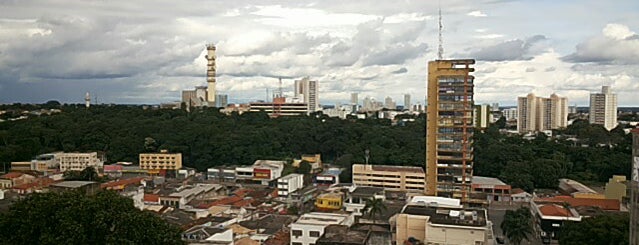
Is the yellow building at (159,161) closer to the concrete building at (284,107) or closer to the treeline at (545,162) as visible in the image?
the treeline at (545,162)

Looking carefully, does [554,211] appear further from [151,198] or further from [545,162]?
[151,198]

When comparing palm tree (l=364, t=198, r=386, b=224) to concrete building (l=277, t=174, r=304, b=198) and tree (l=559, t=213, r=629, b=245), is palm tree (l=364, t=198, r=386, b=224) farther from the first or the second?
concrete building (l=277, t=174, r=304, b=198)

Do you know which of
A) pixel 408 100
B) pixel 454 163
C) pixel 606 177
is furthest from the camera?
pixel 408 100

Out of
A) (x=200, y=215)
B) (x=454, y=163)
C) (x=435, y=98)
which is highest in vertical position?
Answer: (x=435, y=98)

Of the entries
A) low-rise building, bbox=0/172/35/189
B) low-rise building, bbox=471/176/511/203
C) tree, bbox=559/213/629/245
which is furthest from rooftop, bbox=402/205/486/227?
low-rise building, bbox=0/172/35/189

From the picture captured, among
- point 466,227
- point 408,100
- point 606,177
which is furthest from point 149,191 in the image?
point 408,100

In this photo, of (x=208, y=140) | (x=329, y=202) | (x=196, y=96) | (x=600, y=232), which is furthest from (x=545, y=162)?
(x=196, y=96)

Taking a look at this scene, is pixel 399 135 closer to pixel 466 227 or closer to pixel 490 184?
pixel 490 184

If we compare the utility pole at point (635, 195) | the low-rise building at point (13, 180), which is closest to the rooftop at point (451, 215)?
the utility pole at point (635, 195)
